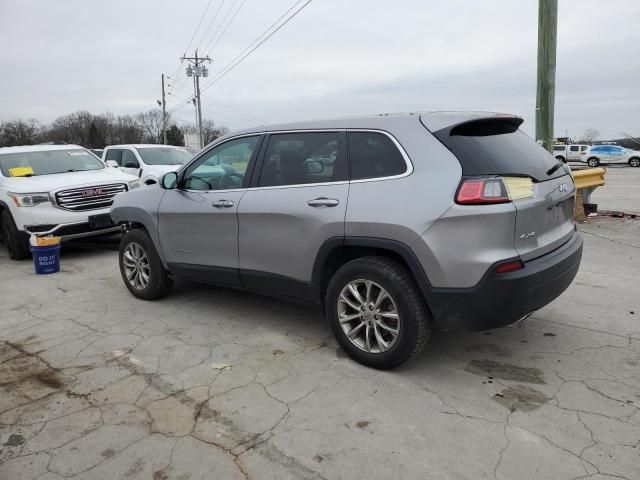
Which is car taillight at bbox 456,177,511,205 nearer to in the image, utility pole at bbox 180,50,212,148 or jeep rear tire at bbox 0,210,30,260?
jeep rear tire at bbox 0,210,30,260

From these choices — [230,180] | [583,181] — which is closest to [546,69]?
[583,181]

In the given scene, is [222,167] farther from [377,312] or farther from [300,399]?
[300,399]

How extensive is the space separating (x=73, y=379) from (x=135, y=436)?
1.02 metres

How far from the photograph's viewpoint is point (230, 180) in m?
4.34

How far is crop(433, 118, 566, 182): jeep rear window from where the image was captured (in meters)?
3.07

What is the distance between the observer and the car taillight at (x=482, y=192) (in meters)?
2.94

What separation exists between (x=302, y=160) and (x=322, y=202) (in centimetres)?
47

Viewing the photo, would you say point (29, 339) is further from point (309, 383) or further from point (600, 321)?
point (600, 321)

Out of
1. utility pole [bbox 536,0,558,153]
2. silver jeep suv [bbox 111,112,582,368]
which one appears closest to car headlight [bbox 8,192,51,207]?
silver jeep suv [bbox 111,112,582,368]

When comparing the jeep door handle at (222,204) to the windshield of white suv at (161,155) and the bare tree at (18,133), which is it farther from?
the bare tree at (18,133)

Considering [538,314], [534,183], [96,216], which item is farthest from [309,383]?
[96,216]

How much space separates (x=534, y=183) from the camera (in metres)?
3.20

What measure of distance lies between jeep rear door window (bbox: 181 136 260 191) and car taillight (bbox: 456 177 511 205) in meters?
1.92

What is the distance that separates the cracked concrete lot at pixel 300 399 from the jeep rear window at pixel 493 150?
4.54ft
